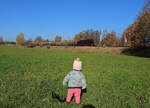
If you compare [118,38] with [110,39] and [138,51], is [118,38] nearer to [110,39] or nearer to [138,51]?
[110,39]

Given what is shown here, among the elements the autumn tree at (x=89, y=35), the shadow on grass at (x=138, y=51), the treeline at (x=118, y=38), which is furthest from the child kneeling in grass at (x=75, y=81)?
the autumn tree at (x=89, y=35)

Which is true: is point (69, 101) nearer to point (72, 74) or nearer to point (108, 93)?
point (72, 74)

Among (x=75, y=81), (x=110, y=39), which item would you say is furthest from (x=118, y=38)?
(x=75, y=81)

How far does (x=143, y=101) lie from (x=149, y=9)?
3092 cm

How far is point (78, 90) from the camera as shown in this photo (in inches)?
211

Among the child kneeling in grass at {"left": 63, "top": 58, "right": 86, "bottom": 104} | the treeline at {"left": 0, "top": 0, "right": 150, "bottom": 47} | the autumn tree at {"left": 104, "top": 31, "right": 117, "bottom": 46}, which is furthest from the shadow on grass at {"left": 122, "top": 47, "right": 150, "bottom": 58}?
the autumn tree at {"left": 104, "top": 31, "right": 117, "bottom": 46}

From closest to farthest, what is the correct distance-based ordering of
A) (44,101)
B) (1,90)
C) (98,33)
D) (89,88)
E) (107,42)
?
(44,101)
(1,90)
(89,88)
(107,42)
(98,33)

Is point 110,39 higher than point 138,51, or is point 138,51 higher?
point 110,39

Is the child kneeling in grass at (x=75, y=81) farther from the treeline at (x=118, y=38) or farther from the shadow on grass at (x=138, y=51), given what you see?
the shadow on grass at (x=138, y=51)

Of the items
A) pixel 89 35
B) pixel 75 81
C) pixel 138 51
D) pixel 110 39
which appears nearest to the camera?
pixel 75 81

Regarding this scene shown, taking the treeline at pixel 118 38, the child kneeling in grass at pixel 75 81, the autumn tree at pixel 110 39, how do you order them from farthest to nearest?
the autumn tree at pixel 110 39, the treeline at pixel 118 38, the child kneeling in grass at pixel 75 81

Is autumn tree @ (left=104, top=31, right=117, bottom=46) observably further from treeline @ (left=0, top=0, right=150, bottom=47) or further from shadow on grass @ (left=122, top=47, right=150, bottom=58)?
shadow on grass @ (left=122, top=47, right=150, bottom=58)

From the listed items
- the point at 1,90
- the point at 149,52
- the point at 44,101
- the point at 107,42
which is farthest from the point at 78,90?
the point at 107,42

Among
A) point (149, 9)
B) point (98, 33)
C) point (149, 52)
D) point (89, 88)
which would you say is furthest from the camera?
point (98, 33)
